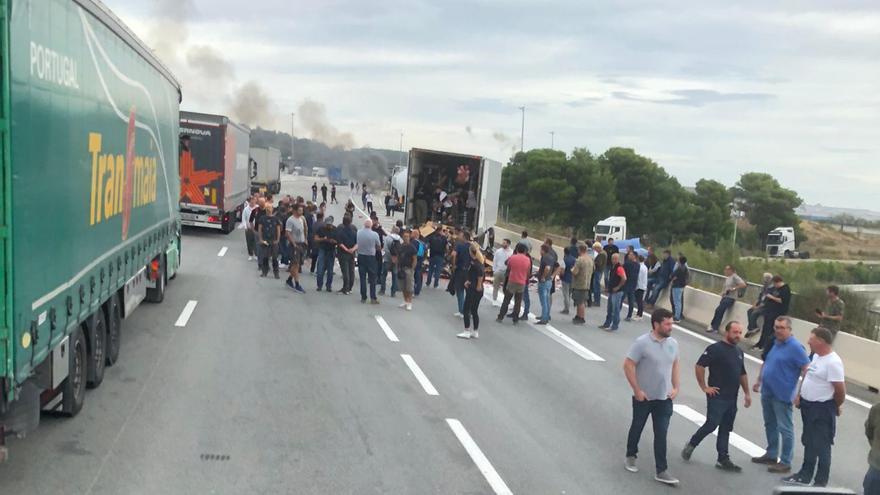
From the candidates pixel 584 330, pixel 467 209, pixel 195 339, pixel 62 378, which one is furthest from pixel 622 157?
pixel 62 378

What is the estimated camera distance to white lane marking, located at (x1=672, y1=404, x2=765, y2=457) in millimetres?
10203

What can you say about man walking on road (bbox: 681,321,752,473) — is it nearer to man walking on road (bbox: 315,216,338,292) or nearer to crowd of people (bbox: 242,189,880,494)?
crowd of people (bbox: 242,189,880,494)

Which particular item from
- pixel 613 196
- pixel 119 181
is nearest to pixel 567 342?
pixel 119 181

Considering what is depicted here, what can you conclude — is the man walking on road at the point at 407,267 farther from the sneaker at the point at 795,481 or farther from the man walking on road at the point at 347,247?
the sneaker at the point at 795,481

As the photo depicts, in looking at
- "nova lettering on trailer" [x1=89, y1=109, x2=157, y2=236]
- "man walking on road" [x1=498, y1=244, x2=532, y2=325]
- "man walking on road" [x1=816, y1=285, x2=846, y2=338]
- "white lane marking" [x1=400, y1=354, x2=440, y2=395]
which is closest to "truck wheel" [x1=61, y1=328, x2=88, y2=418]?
"nova lettering on trailer" [x1=89, y1=109, x2=157, y2=236]

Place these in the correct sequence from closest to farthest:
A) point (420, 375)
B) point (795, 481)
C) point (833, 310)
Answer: point (795, 481) → point (420, 375) → point (833, 310)

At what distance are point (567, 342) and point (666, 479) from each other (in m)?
7.88

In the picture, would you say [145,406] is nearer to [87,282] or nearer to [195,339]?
[87,282]

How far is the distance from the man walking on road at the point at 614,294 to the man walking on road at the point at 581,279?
0.46 m

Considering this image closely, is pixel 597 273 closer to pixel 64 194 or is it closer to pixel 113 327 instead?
pixel 113 327

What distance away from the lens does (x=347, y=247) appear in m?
19.5

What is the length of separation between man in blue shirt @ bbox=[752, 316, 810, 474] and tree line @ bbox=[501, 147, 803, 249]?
193ft

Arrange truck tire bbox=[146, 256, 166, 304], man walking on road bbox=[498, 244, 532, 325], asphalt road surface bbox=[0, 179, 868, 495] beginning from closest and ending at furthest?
asphalt road surface bbox=[0, 179, 868, 495] < truck tire bbox=[146, 256, 166, 304] < man walking on road bbox=[498, 244, 532, 325]

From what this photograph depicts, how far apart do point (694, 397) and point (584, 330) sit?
5303 mm
